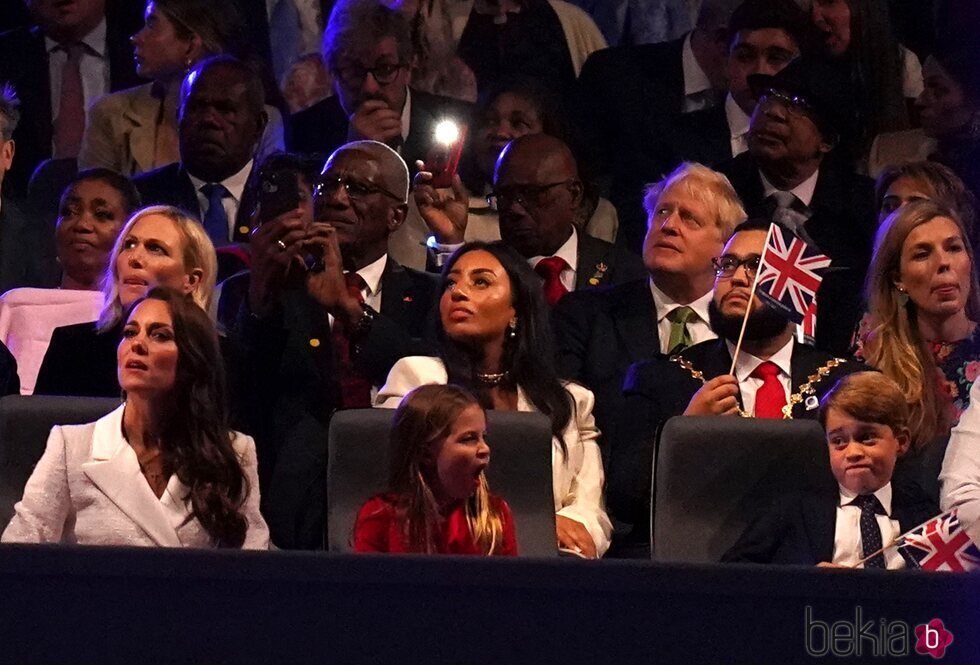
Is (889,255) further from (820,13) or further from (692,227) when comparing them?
(820,13)

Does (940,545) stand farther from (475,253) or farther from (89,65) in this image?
(89,65)

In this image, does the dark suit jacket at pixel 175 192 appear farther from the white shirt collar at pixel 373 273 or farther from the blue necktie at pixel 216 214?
the white shirt collar at pixel 373 273

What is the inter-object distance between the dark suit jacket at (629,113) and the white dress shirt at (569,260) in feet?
1.53

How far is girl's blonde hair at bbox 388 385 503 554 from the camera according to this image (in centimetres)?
357

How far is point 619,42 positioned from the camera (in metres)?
6.01

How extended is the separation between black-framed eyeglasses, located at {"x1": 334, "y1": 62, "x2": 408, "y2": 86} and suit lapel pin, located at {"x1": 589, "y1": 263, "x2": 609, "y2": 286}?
83 cm

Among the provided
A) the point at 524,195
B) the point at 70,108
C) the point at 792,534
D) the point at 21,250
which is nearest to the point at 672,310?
the point at 524,195

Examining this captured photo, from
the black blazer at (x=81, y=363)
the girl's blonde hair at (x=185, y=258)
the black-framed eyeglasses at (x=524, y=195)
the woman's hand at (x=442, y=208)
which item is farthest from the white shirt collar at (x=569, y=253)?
the black blazer at (x=81, y=363)

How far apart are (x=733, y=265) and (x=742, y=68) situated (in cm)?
130

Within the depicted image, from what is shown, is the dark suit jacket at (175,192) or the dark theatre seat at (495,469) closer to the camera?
the dark theatre seat at (495,469)

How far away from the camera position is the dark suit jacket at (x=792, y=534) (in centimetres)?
365

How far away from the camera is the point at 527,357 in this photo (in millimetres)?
4125

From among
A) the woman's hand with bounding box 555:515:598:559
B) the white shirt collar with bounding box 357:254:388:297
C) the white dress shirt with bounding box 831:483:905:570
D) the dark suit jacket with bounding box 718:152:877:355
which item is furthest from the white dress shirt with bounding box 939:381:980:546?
the white shirt collar with bounding box 357:254:388:297

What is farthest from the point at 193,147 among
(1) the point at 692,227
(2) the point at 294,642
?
(2) the point at 294,642
